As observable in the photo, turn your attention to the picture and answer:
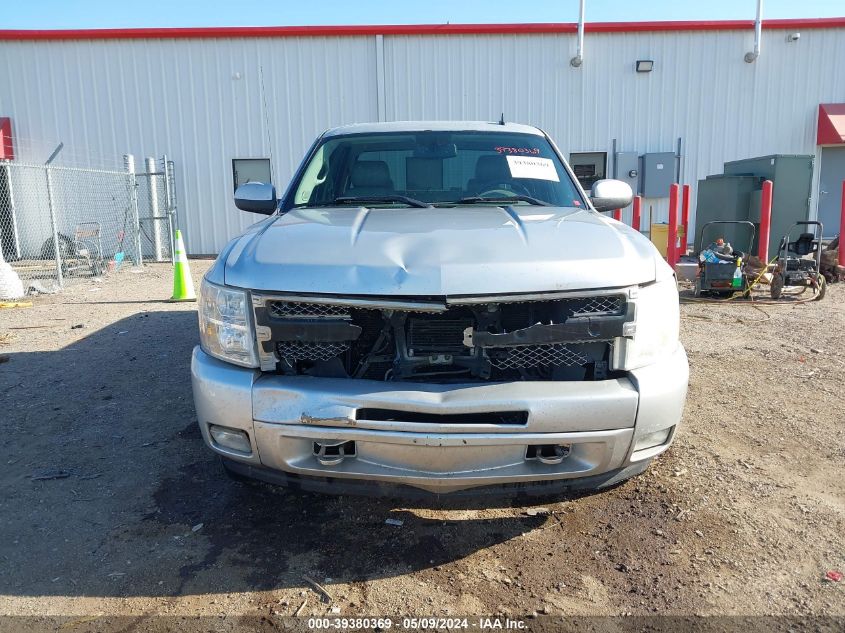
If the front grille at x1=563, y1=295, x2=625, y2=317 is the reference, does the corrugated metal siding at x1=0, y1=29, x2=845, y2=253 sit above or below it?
above

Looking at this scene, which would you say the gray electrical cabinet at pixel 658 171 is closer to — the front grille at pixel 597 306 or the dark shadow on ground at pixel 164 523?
the dark shadow on ground at pixel 164 523

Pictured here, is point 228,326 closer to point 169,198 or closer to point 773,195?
point 773,195

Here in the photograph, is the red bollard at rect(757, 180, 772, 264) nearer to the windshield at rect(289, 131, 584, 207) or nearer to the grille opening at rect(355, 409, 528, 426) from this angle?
the windshield at rect(289, 131, 584, 207)

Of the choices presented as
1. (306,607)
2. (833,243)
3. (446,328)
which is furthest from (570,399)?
(833,243)

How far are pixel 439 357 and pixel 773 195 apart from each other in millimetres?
8814

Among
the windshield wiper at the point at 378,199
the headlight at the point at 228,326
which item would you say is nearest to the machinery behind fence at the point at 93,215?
the windshield wiper at the point at 378,199

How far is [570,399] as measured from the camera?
85.8 inches

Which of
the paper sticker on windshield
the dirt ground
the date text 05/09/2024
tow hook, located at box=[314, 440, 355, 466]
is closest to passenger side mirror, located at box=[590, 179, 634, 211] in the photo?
the paper sticker on windshield

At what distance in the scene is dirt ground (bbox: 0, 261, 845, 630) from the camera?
225 cm

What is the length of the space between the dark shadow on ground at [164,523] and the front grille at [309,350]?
80 cm

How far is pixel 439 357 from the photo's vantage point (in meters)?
2.49

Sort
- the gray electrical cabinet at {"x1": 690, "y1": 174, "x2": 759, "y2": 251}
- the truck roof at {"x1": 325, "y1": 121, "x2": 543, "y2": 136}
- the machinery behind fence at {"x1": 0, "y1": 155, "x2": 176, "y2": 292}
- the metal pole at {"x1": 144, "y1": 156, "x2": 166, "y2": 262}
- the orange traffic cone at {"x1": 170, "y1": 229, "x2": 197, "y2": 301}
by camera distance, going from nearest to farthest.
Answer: the truck roof at {"x1": 325, "y1": 121, "x2": 543, "y2": 136} → the orange traffic cone at {"x1": 170, "y1": 229, "x2": 197, "y2": 301} → the gray electrical cabinet at {"x1": 690, "y1": 174, "x2": 759, "y2": 251} → the machinery behind fence at {"x1": 0, "y1": 155, "x2": 176, "y2": 292} → the metal pole at {"x1": 144, "y1": 156, "x2": 166, "y2": 262}

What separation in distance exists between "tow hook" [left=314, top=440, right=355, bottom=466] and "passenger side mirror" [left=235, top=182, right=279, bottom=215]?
1947 millimetres

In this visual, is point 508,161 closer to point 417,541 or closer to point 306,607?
point 417,541
